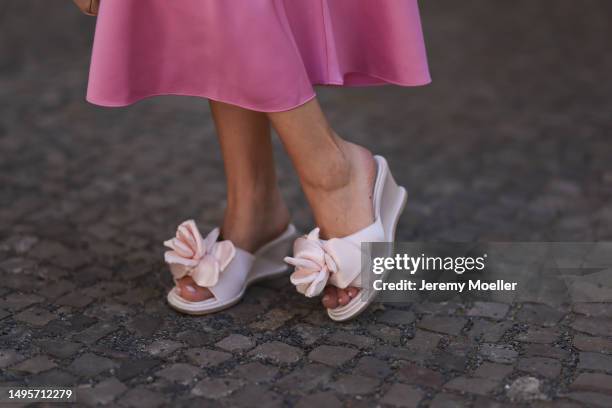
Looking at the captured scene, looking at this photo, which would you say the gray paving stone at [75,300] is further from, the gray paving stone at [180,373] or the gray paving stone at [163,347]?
the gray paving stone at [180,373]

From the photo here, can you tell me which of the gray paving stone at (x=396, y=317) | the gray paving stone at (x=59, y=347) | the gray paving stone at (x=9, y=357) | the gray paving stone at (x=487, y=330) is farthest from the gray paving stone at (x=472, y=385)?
the gray paving stone at (x=9, y=357)

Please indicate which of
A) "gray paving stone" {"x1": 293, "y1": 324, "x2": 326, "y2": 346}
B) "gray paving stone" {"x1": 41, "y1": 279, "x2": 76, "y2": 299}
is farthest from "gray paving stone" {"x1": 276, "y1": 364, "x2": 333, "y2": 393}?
"gray paving stone" {"x1": 41, "y1": 279, "x2": 76, "y2": 299}

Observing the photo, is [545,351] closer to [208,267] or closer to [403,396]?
[403,396]

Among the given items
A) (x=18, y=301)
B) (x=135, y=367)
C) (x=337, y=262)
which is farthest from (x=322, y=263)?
(x=18, y=301)

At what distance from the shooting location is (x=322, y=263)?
7.27 feet

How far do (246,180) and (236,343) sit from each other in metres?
0.44

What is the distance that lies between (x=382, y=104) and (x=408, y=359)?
7.66 feet

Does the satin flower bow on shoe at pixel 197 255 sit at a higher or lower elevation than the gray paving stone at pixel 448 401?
higher

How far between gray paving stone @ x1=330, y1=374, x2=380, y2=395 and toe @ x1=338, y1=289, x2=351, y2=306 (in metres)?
0.27

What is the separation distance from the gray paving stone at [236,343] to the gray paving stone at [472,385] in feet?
1.63

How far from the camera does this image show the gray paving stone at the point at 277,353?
7.03 feet

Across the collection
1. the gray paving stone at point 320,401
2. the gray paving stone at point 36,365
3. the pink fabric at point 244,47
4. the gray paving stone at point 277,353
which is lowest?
the gray paving stone at point 320,401

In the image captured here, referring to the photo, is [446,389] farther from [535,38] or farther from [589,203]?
[535,38]

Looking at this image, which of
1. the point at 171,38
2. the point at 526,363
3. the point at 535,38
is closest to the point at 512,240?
the point at 526,363
